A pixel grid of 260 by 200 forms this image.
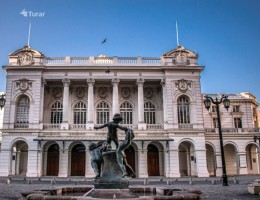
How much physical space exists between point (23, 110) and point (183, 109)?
19.7 m

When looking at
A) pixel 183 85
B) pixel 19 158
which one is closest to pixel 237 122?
pixel 183 85

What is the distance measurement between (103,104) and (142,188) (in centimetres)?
2222

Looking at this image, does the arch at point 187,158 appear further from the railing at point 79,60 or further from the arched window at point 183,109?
the railing at point 79,60

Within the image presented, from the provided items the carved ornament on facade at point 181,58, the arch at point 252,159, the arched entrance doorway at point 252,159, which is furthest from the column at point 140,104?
the arched entrance doorway at point 252,159

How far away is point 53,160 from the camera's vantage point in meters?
33.4

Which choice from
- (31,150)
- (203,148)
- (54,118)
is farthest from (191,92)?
(31,150)

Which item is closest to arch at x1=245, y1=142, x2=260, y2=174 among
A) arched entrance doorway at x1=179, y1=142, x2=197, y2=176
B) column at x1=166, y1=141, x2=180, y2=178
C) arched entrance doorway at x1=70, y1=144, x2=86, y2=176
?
arched entrance doorway at x1=179, y1=142, x2=197, y2=176

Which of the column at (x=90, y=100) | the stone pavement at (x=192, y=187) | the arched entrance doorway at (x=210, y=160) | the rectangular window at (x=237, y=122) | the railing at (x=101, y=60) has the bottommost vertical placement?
the stone pavement at (x=192, y=187)

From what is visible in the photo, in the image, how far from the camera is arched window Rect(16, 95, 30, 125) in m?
32.7

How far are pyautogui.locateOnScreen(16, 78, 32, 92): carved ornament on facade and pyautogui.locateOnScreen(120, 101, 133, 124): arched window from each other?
11.9 meters

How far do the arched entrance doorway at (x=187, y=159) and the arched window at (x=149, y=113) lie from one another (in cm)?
504

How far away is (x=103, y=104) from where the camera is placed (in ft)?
117

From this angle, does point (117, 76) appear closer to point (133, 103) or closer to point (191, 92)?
point (133, 103)

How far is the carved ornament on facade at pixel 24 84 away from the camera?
3282 cm
